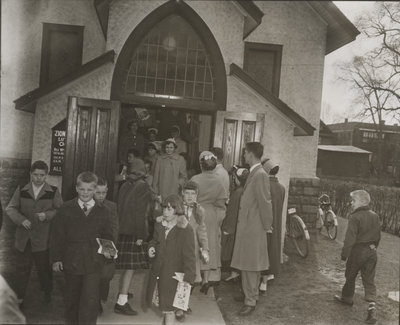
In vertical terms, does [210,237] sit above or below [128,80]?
below

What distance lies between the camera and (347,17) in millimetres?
8312

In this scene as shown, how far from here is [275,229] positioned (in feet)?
20.4

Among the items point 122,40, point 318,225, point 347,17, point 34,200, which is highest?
point 347,17

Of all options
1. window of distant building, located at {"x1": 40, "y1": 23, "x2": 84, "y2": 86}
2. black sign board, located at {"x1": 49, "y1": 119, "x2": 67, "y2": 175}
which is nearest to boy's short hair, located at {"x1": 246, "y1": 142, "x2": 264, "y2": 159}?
black sign board, located at {"x1": 49, "y1": 119, "x2": 67, "y2": 175}

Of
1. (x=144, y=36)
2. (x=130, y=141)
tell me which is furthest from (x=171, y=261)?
(x=130, y=141)

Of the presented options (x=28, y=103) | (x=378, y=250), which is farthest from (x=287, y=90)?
(x=28, y=103)

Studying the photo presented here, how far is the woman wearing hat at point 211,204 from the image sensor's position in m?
5.72

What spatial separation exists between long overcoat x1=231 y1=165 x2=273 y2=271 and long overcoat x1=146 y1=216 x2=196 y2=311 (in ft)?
4.05

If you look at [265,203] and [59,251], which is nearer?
[59,251]

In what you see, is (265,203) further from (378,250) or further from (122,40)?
(122,40)

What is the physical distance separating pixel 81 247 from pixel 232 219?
223 cm

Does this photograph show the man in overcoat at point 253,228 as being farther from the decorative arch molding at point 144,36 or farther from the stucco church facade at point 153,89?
the decorative arch molding at point 144,36

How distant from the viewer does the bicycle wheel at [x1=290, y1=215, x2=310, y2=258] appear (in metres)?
7.58

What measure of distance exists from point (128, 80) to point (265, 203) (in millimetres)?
3510
